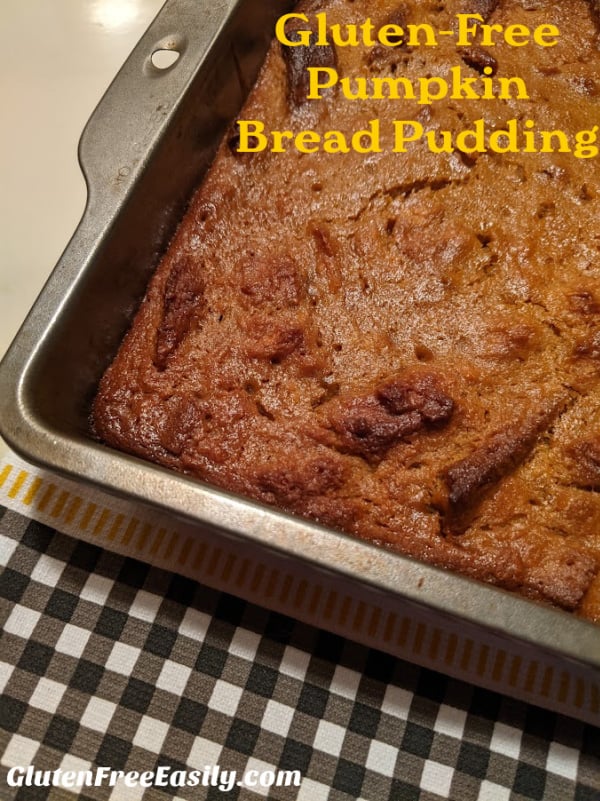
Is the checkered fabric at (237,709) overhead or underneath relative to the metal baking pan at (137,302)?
underneath

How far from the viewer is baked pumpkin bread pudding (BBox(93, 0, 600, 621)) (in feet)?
3.67

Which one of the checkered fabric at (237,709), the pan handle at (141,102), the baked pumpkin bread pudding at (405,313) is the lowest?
the checkered fabric at (237,709)

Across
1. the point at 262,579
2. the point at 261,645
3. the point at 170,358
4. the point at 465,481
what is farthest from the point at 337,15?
the point at 261,645

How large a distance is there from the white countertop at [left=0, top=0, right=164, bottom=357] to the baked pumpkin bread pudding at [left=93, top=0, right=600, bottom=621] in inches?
17.1

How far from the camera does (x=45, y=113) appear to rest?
5.86ft

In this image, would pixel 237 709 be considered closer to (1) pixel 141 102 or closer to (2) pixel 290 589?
(2) pixel 290 589

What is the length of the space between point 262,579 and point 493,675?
417 mm

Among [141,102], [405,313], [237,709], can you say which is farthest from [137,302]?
[237,709]

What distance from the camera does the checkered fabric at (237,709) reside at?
3.77 feet

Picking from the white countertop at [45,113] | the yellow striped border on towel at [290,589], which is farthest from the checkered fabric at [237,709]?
the white countertop at [45,113]

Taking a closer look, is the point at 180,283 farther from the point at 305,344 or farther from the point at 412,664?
the point at 412,664

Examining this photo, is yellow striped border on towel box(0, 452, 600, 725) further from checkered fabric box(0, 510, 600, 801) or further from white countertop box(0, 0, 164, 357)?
white countertop box(0, 0, 164, 357)

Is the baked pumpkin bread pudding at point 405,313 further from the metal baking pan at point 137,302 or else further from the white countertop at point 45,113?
the white countertop at point 45,113

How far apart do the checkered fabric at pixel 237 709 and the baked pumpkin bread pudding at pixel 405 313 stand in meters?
0.26
